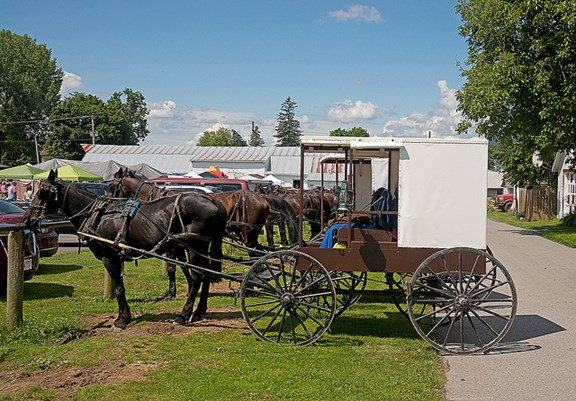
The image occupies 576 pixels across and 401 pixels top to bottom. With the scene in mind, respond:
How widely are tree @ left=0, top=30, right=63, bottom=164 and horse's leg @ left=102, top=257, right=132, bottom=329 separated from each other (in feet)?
234

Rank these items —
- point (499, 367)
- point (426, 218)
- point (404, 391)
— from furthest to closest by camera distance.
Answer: point (426, 218)
point (499, 367)
point (404, 391)

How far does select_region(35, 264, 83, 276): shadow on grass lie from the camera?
14.3 metres

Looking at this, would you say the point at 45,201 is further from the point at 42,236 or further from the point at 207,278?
the point at 42,236

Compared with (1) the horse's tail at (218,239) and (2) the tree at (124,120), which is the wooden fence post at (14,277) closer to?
(1) the horse's tail at (218,239)

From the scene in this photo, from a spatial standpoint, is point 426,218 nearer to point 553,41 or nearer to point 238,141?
point 553,41

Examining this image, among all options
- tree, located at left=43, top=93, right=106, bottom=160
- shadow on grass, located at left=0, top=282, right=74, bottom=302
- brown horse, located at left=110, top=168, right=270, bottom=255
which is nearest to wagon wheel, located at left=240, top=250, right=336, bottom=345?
brown horse, located at left=110, top=168, right=270, bottom=255

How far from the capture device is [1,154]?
7575cm

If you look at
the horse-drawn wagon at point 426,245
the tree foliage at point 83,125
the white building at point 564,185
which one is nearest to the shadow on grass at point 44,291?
the horse-drawn wagon at point 426,245

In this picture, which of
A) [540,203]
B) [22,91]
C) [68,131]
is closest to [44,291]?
[540,203]

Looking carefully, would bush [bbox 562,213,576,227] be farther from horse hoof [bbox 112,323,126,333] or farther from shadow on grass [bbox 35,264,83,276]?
horse hoof [bbox 112,323,126,333]

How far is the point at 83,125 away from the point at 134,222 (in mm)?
79210

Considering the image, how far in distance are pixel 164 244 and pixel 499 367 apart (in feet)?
15.6

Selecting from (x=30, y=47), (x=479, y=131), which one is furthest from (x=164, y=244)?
(x=30, y=47)

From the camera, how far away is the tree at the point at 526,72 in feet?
80.6
